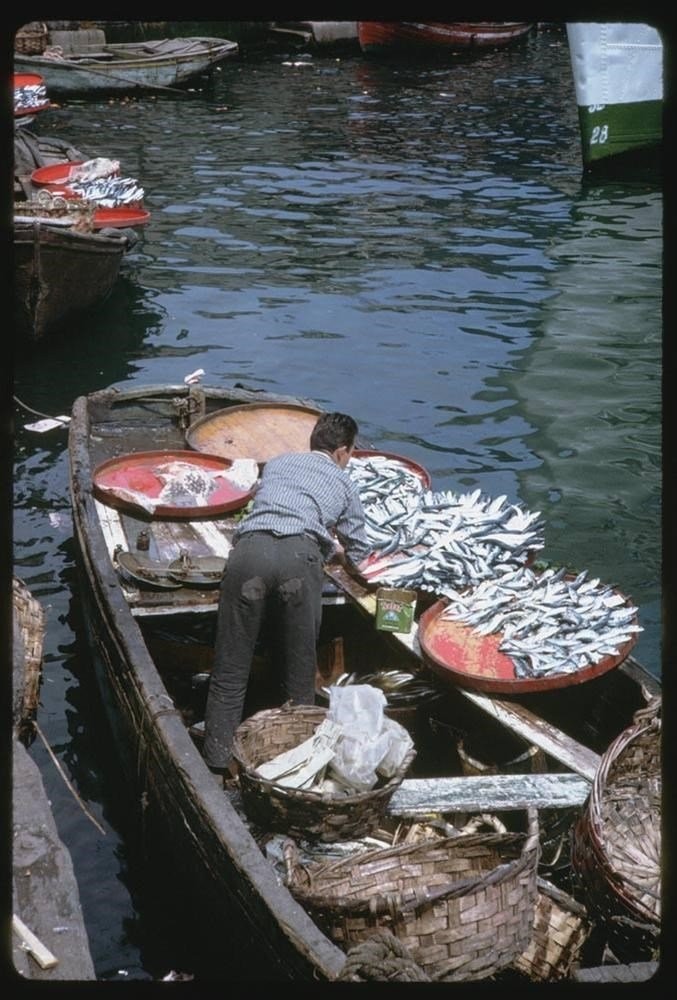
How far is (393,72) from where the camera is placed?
119 feet

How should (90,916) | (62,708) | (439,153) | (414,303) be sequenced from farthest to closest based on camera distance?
1. (439,153)
2. (414,303)
3. (62,708)
4. (90,916)

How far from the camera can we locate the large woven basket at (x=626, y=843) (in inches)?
177

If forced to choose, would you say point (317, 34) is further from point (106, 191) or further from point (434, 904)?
point (434, 904)

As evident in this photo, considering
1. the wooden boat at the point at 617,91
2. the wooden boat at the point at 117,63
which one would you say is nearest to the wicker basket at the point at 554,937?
the wooden boat at the point at 617,91

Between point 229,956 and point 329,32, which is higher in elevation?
point 329,32

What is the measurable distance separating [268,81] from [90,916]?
1266 inches

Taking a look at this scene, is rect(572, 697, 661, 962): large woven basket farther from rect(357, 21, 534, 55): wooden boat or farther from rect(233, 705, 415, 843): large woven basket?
rect(357, 21, 534, 55): wooden boat

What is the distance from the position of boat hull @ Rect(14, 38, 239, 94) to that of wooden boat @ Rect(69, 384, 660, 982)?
23782mm

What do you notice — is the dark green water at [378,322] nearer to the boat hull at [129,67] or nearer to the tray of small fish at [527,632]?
the boat hull at [129,67]

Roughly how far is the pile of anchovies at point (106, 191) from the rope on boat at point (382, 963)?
1368cm

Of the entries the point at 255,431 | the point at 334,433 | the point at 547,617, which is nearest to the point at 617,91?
the point at 255,431

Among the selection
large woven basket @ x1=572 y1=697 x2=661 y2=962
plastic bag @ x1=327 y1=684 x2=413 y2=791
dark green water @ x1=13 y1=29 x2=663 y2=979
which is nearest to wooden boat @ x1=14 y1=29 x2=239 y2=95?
dark green water @ x1=13 y1=29 x2=663 y2=979

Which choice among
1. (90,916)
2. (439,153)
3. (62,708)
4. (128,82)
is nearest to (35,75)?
(128,82)

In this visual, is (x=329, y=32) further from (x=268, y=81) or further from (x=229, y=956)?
(x=229, y=956)
